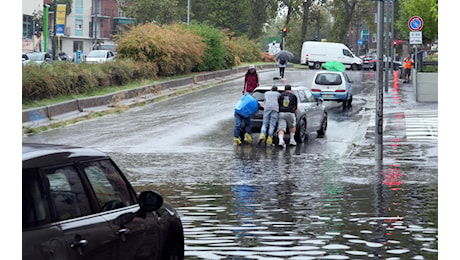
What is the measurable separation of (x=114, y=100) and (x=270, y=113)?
10608 mm

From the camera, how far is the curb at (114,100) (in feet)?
89.8

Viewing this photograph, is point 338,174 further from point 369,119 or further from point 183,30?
point 183,30

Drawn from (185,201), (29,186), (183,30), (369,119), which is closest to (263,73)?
(183,30)

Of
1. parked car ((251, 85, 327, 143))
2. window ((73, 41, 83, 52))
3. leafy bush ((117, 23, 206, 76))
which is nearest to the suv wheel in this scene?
parked car ((251, 85, 327, 143))

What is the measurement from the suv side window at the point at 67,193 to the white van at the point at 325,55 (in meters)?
65.4

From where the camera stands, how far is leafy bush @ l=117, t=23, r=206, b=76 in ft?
135

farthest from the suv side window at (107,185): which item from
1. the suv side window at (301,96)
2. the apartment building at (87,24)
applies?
the apartment building at (87,24)

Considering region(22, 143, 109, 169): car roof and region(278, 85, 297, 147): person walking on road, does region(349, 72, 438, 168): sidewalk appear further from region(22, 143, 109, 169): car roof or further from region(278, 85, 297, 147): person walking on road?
region(22, 143, 109, 169): car roof

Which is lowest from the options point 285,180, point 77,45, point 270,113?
point 285,180

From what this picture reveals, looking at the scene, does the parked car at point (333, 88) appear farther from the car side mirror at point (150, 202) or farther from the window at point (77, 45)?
the window at point (77, 45)

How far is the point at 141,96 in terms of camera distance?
3631cm

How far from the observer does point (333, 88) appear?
35.3 meters

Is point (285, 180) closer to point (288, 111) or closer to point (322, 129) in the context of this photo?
point (288, 111)

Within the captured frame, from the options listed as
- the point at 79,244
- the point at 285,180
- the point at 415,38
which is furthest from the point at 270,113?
the point at 79,244
